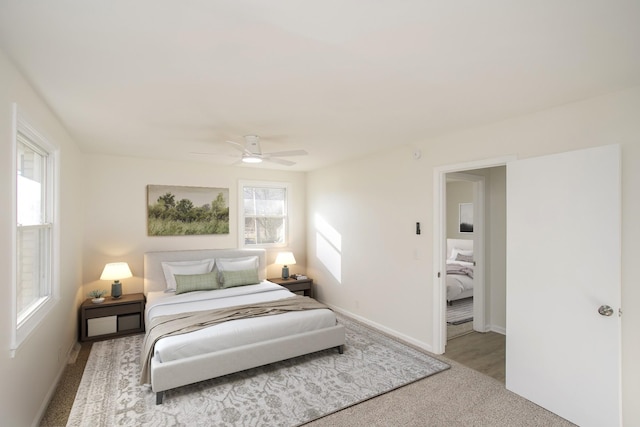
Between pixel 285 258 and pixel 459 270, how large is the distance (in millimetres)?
3363

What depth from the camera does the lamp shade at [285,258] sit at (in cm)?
562

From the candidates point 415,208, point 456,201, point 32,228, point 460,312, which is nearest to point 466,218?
point 456,201

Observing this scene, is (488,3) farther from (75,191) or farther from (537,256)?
(75,191)

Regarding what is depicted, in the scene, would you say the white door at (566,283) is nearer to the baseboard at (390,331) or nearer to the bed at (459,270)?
the baseboard at (390,331)

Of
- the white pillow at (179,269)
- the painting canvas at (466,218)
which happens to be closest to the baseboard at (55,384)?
the white pillow at (179,269)

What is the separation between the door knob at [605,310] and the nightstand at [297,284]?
403cm

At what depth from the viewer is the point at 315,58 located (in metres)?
1.92

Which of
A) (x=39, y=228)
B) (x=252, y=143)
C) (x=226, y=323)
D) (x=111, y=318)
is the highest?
(x=252, y=143)

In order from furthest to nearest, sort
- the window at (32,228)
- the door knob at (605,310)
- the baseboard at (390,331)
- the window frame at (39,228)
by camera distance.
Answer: the baseboard at (390,331), the door knob at (605,310), the window at (32,228), the window frame at (39,228)

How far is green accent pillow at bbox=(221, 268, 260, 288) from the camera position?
476 centimetres

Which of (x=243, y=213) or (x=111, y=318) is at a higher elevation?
(x=243, y=213)

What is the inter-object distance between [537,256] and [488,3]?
6.98 ft

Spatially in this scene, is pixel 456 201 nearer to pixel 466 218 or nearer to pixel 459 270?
pixel 466 218

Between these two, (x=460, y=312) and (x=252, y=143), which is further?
(x=460, y=312)
